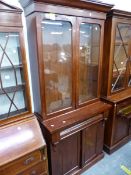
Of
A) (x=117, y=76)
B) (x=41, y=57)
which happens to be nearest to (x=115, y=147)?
(x=117, y=76)

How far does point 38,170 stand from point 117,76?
5.65 ft

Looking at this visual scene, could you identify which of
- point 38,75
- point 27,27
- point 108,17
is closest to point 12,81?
point 38,75

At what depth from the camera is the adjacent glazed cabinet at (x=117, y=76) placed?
79.9 inches

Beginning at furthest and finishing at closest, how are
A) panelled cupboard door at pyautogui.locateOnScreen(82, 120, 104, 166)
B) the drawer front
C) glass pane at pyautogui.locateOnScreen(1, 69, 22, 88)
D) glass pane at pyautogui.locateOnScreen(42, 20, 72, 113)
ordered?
panelled cupboard door at pyautogui.locateOnScreen(82, 120, 104, 166) < glass pane at pyautogui.locateOnScreen(42, 20, 72, 113) < glass pane at pyautogui.locateOnScreen(1, 69, 22, 88) < the drawer front

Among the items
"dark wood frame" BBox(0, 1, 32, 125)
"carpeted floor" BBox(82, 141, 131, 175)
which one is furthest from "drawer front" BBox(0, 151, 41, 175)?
"carpeted floor" BBox(82, 141, 131, 175)

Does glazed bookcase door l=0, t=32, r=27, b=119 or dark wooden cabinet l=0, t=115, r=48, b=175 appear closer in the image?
dark wooden cabinet l=0, t=115, r=48, b=175

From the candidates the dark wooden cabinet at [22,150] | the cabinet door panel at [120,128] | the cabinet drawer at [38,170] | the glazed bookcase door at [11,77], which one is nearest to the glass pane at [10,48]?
the glazed bookcase door at [11,77]

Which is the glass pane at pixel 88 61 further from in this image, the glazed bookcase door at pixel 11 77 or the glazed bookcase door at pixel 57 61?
the glazed bookcase door at pixel 11 77

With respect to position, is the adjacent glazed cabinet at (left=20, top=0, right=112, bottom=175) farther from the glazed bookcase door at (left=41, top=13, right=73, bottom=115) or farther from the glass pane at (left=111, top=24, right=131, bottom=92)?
the glass pane at (left=111, top=24, right=131, bottom=92)

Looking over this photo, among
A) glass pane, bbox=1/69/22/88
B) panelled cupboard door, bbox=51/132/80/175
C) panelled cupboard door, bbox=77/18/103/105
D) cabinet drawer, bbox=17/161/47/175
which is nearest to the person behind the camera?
cabinet drawer, bbox=17/161/47/175

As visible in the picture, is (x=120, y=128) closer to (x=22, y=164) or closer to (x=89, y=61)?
(x=89, y=61)

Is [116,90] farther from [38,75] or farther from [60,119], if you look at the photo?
[38,75]

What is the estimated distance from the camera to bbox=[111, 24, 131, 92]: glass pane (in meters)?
2.15

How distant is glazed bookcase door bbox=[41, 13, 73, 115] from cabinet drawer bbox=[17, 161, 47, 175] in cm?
52
